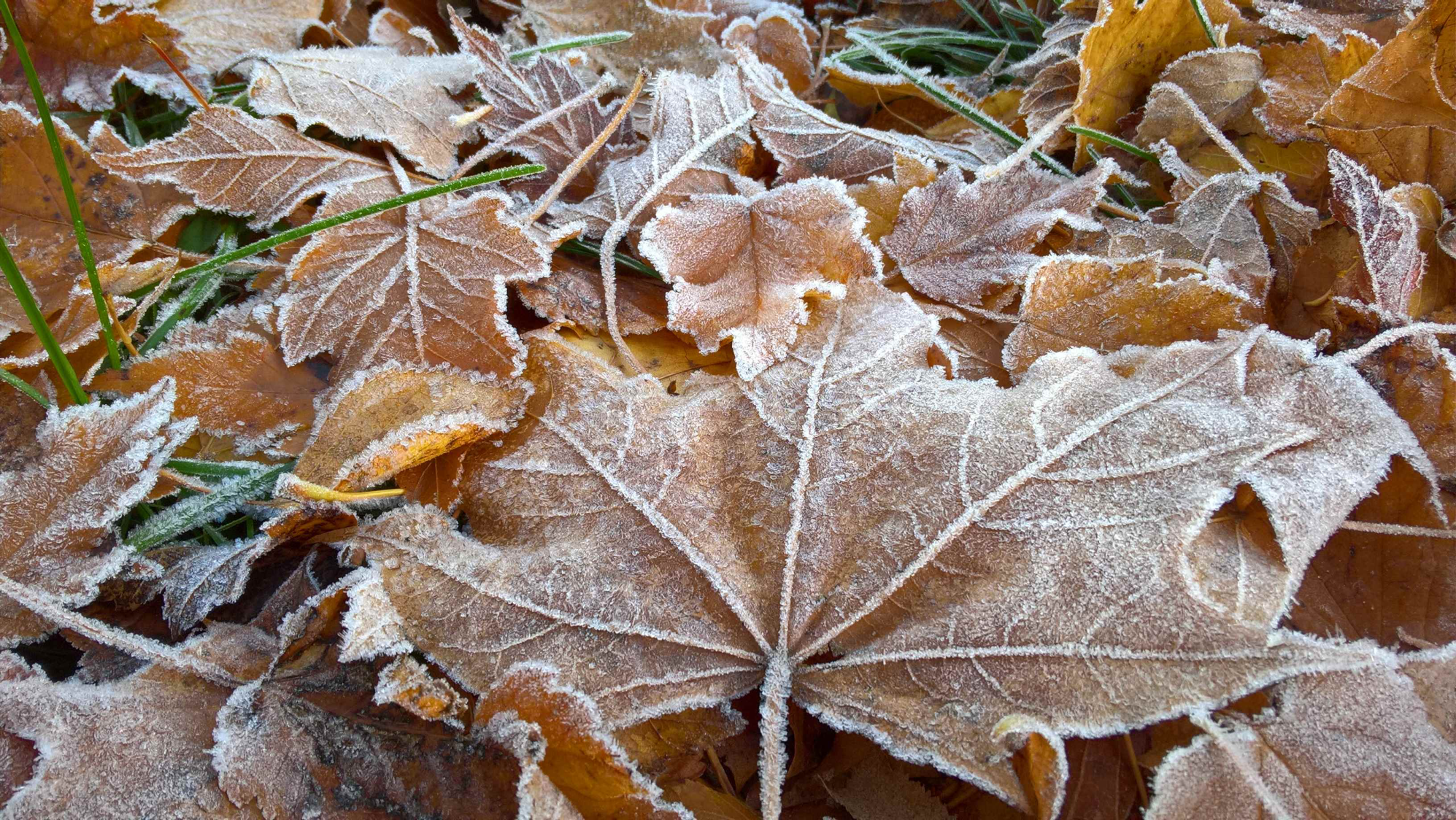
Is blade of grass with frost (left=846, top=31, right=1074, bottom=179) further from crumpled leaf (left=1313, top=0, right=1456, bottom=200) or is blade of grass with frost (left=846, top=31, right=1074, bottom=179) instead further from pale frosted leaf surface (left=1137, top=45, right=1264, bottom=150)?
crumpled leaf (left=1313, top=0, right=1456, bottom=200)

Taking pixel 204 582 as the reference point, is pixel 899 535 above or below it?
above

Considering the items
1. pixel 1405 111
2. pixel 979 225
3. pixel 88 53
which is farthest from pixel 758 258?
pixel 88 53

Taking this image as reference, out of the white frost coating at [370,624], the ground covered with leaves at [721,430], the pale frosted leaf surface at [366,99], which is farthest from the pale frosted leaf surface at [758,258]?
the white frost coating at [370,624]

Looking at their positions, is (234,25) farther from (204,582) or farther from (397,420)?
(204,582)

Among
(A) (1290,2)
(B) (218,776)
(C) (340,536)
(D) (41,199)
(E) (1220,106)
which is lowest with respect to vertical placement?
(B) (218,776)

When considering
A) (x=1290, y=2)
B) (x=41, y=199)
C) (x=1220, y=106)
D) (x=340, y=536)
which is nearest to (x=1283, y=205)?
(x=1220, y=106)

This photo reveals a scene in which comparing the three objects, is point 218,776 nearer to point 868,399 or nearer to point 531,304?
point 531,304
